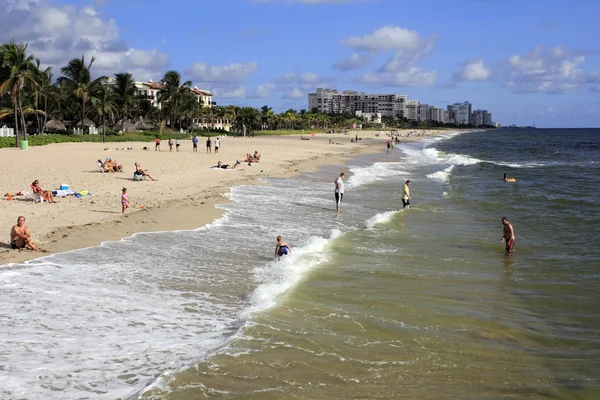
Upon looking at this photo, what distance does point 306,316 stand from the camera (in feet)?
26.6

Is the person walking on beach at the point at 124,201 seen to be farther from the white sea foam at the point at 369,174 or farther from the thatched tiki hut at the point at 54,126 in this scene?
the thatched tiki hut at the point at 54,126

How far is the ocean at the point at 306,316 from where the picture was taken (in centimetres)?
602

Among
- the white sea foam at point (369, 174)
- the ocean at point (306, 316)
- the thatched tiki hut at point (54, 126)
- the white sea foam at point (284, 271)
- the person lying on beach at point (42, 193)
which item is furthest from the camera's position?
the thatched tiki hut at point (54, 126)

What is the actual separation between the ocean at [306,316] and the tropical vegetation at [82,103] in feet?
115

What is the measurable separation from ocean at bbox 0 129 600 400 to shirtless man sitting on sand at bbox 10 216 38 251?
0.76 meters

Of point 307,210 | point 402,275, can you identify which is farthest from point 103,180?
point 402,275

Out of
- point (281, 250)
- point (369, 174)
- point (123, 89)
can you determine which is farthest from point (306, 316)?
point (123, 89)

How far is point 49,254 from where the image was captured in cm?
1092

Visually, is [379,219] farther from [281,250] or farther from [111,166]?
[111,166]

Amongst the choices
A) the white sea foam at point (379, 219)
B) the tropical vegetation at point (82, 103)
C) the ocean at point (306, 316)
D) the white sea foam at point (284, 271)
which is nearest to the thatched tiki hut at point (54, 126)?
the tropical vegetation at point (82, 103)

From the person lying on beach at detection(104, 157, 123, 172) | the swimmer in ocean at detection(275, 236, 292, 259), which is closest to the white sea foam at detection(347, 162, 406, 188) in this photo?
the person lying on beach at detection(104, 157, 123, 172)

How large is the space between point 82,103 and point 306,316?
56.6 m

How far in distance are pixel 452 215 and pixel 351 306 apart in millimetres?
11204

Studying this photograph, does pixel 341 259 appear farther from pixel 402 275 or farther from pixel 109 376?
pixel 109 376
